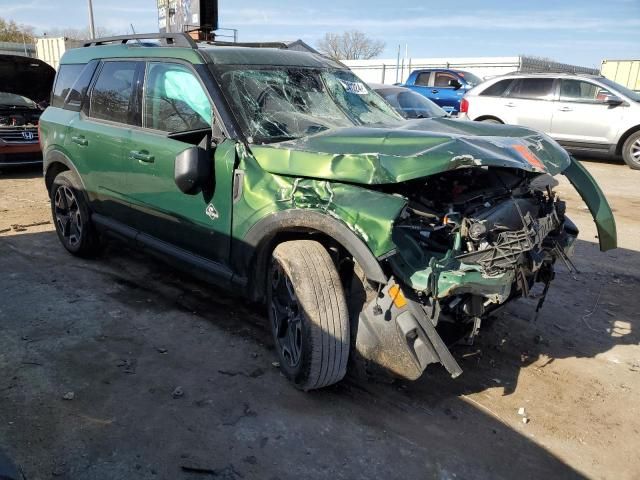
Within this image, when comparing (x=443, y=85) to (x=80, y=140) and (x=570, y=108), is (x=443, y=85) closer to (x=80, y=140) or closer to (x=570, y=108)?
(x=570, y=108)

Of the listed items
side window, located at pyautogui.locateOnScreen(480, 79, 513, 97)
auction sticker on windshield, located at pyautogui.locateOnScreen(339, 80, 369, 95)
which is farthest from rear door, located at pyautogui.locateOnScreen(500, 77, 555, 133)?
auction sticker on windshield, located at pyautogui.locateOnScreen(339, 80, 369, 95)

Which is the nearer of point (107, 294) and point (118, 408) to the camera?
point (118, 408)

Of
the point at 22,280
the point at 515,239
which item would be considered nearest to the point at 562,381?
the point at 515,239

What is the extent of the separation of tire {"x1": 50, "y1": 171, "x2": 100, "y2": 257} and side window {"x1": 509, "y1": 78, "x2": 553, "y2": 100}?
32.2 ft

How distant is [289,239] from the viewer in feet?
10.6

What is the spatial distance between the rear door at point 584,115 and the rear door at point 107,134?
9.59 meters

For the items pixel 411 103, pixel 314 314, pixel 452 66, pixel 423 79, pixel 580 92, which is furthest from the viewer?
pixel 452 66

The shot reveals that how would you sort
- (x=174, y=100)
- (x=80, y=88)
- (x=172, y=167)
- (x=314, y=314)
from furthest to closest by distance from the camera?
(x=80, y=88) → (x=174, y=100) → (x=172, y=167) → (x=314, y=314)

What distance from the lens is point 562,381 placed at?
3365 millimetres

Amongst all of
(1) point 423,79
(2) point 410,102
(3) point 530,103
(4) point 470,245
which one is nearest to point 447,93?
(1) point 423,79

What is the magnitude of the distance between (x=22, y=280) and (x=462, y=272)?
3.81 meters

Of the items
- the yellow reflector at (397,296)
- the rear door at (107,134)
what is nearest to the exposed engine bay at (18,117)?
the rear door at (107,134)

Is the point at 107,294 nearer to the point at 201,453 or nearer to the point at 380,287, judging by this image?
the point at 201,453

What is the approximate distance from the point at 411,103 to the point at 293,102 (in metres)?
6.16
